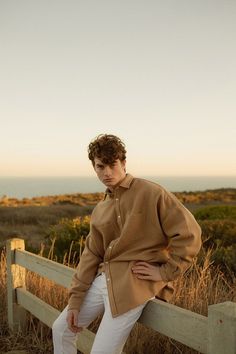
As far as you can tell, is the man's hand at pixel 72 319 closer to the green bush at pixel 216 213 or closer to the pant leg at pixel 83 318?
the pant leg at pixel 83 318

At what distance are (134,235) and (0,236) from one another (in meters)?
11.8

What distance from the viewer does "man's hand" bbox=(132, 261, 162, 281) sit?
2549 millimetres

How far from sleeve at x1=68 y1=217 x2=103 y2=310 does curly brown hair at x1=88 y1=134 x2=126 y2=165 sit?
0.48 m

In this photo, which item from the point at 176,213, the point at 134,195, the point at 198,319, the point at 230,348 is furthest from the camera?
the point at 134,195

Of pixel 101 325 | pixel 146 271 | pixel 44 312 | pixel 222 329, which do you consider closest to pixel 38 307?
pixel 44 312

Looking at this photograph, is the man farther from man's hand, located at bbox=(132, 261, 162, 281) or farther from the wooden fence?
the wooden fence

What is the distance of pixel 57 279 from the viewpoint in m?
3.78

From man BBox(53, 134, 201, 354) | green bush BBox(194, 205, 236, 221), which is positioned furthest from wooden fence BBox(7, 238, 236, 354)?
green bush BBox(194, 205, 236, 221)

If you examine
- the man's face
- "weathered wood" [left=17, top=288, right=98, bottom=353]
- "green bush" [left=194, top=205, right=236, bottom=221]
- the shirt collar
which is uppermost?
the man's face

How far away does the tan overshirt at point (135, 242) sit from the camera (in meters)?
2.51

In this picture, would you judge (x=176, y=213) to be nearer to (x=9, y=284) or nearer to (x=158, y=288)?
(x=158, y=288)

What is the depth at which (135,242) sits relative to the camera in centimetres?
266

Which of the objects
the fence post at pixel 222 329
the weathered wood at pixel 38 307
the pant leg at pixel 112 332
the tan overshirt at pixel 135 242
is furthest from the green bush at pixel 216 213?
the fence post at pixel 222 329

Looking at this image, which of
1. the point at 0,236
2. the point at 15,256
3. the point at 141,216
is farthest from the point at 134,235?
the point at 0,236
